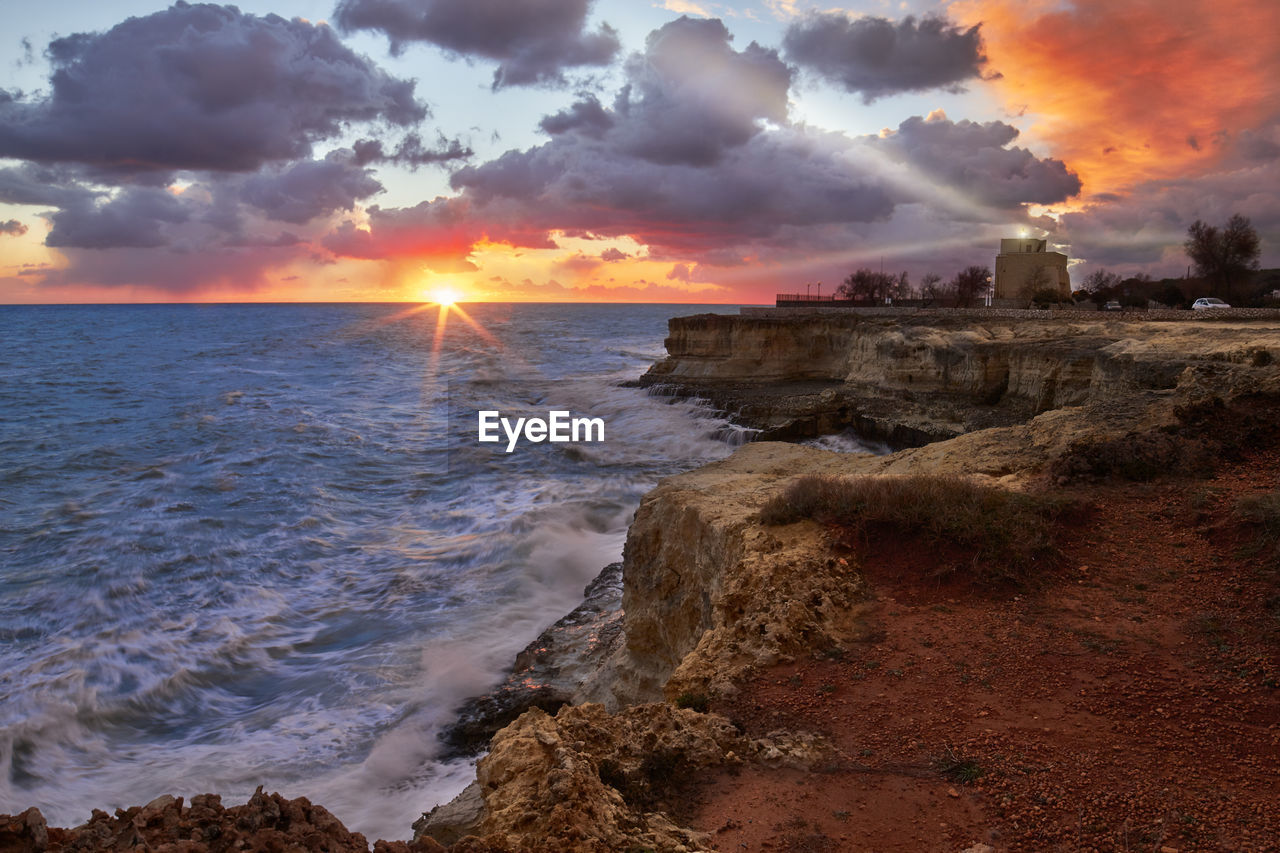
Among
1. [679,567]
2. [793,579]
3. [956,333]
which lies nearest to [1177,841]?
[793,579]

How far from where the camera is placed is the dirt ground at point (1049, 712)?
4.89m

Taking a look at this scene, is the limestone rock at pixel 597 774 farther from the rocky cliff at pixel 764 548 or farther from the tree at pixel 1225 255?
the tree at pixel 1225 255

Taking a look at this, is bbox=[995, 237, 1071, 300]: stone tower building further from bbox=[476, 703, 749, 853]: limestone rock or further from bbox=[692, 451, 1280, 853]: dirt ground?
bbox=[476, 703, 749, 853]: limestone rock

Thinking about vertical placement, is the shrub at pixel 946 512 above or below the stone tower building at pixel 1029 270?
below

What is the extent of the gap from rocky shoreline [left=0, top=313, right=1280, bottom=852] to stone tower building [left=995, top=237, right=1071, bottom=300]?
3767cm

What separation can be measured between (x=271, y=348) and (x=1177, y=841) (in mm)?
100215

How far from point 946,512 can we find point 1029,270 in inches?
2401

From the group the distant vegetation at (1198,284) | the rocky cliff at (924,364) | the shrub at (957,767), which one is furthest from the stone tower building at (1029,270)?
the shrub at (957,767)

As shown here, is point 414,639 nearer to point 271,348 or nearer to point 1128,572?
point 1128,572

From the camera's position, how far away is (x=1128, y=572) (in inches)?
332

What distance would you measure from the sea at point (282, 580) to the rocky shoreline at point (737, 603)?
1.70 m

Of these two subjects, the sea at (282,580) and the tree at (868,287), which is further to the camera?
the tree at (868,287)

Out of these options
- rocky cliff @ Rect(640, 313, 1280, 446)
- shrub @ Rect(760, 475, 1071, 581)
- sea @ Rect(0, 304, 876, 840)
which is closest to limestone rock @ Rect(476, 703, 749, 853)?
shrub @ Rect(760, 475, 1071, 581)

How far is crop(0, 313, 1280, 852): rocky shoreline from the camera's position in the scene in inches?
207
